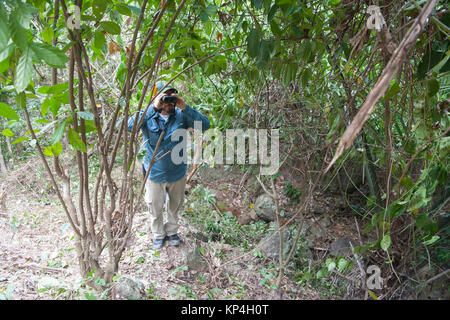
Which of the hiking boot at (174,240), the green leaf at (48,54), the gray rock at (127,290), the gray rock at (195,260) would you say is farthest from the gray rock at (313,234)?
the green leaf at (48,54)

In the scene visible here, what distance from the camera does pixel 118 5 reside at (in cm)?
109

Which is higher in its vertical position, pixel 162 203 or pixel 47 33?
pixel 47 33

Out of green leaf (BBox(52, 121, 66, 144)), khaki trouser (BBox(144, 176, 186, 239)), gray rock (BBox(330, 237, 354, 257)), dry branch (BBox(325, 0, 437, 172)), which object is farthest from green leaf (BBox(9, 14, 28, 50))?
gray rock (BBox(330, 237, 354, 257))

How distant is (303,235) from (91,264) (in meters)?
2.40

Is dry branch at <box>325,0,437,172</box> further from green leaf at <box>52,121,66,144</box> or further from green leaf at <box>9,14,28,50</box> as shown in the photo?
green leaf at <box>52,121,66,144</box>

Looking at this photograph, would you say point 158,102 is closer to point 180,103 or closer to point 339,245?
point 180,103

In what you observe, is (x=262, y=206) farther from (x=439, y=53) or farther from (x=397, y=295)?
(x=439, y=53)

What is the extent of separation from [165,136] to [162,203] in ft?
1.90

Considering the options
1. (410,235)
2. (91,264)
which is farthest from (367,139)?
(91,264)

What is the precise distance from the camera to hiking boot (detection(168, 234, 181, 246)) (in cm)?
261

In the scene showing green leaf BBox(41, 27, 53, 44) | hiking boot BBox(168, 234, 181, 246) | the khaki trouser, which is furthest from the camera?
hiking boot BBox(168, 234, 181, 246)

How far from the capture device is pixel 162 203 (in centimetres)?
250

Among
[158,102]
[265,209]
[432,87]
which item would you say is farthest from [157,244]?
[432,87]

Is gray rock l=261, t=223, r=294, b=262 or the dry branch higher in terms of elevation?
the dry branch
